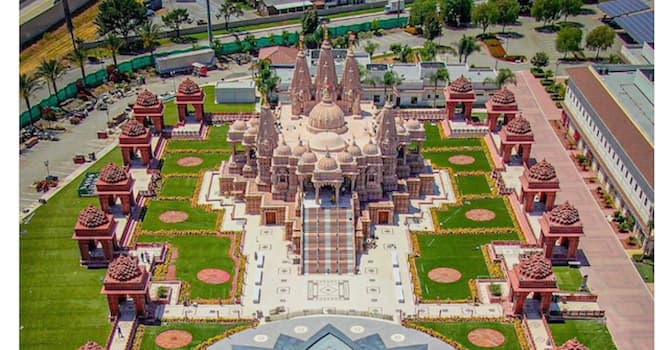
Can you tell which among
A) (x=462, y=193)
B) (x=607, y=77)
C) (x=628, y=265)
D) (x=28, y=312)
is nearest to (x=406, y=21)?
(x=607, y=77)

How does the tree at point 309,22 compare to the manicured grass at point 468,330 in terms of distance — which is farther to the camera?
the tree at point 309,22

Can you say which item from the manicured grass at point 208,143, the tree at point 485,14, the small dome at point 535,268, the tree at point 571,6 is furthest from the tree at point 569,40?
the small dome at point 535,268

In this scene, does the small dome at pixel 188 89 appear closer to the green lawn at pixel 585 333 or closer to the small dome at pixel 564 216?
the small dome at pixel 564 216

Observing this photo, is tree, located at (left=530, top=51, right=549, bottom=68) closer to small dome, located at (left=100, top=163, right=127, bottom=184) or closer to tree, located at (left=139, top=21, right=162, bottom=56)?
tree, located at (left=139, top=21, right=162, bottom=56)

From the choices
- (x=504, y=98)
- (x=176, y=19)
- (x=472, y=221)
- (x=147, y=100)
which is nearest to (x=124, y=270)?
(x=147, y=100)

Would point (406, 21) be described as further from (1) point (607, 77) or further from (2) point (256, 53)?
(1) point (607, 77)

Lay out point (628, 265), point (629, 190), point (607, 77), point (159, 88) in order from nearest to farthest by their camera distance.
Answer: point (628, 265) → point (629, 190) → point (607, 77) → point (159, 88)
